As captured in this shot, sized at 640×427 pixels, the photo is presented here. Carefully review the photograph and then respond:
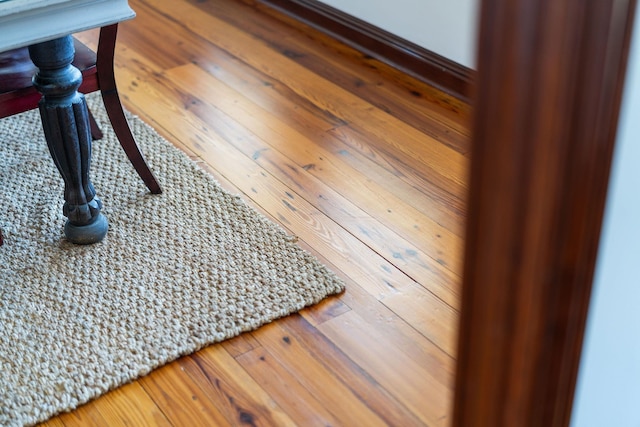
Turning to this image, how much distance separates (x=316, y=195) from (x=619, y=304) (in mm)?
1290

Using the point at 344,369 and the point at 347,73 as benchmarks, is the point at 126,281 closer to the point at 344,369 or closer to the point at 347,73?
the point at 344,369

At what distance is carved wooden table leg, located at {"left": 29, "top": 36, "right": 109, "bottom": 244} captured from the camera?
1613mm

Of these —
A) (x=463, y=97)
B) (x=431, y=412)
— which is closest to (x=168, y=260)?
(x=431, y=412)

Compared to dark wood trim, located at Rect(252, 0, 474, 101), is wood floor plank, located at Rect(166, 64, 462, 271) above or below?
below

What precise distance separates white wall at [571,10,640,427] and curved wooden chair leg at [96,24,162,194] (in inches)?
50.6

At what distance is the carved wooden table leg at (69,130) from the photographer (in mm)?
1613

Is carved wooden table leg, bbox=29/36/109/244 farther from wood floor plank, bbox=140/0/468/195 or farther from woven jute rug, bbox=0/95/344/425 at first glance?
wood floor plank, bbox=140/0/468/195

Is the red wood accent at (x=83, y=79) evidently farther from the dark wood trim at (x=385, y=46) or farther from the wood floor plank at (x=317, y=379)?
the dark wood trim at (x=385, y=46)

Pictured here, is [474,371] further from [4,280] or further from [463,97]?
[463,97]

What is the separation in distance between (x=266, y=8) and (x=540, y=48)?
9.25 feet

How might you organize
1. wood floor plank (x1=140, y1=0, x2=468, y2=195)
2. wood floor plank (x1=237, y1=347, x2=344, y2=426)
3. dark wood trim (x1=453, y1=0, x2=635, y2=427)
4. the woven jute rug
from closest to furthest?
dark wood trim (x1=453, y1=0, x2=635, y2=427)
wood floor plank (x1=237, y1=347, x2=344, y2=426)
the woven jute rug
wood floor plank (x1=140, y1=0, x2=468, y2=195)

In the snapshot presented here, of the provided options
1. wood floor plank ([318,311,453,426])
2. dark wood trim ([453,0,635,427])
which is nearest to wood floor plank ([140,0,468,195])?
wood floor plank ([318,311,453,426])

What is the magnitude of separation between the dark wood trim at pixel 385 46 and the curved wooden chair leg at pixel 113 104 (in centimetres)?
95

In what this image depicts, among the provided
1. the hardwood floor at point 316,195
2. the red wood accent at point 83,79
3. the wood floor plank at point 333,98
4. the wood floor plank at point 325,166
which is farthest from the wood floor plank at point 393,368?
the red wood accent at point 83,79
